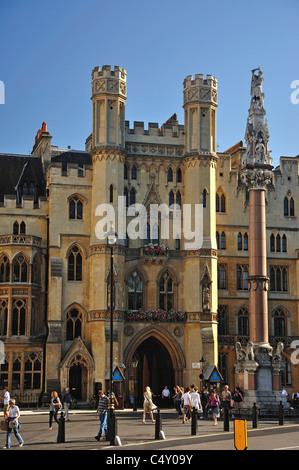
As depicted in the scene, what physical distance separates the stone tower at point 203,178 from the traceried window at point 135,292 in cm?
323

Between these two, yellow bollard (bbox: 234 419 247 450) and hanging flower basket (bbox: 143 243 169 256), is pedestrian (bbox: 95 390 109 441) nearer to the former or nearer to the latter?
yellow bollard (bbox: 234 419 247 450)

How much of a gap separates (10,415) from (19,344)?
24.8m

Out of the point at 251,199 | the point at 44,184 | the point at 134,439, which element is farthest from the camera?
the point at 44,184

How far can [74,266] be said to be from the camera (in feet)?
175

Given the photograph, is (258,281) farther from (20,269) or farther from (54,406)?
(20,269)

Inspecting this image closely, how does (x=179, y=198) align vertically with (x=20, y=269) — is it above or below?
above

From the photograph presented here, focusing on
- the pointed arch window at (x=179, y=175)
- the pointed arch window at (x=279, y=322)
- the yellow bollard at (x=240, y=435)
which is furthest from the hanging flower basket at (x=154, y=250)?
the yellow bollard at (x=240, y=435)

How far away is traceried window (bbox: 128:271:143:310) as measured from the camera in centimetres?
5381

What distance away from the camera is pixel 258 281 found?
138ft

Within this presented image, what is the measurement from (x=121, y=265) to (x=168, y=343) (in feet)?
19.9

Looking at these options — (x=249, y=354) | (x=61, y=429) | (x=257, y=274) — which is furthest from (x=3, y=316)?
(x=61, y=429)
